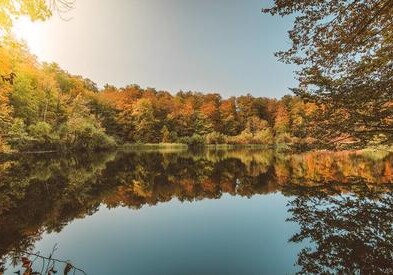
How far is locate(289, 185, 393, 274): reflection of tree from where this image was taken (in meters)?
4.61

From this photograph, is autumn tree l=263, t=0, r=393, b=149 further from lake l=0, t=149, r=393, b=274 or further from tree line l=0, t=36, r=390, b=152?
lake l=0, t=149, r=393, b=274

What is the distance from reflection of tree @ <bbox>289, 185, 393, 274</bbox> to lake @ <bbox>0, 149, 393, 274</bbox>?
2cm

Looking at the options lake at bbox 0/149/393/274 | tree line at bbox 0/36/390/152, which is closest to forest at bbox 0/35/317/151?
tree line at bbox 0/36/390/152

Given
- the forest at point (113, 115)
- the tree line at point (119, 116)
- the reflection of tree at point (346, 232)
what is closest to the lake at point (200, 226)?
the reflection of tree at point (346, 232)

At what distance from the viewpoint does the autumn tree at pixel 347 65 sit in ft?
17.7

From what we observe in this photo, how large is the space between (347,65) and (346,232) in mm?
3301

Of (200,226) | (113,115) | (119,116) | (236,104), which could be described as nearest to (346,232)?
(200,226)

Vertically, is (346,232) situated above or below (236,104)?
below

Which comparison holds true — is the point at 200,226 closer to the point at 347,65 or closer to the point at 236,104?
the point at 347,65

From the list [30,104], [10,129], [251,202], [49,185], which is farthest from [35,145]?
[251,202]

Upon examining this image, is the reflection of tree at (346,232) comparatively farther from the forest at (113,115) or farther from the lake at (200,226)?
the forest at (113,115)

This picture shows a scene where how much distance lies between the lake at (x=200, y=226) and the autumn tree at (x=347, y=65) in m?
2.10

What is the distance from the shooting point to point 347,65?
20.2 feet

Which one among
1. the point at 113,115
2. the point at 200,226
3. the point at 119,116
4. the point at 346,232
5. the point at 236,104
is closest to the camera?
the point at 346,232
